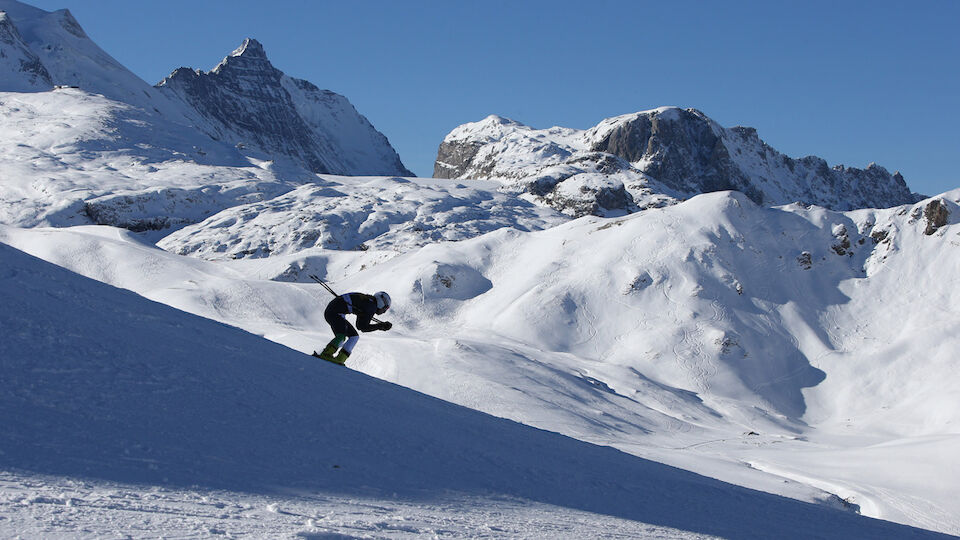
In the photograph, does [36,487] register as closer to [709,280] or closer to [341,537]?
[341,537]

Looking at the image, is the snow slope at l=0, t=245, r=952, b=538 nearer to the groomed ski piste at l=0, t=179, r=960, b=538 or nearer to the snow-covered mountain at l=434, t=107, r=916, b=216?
the groomed ski piste at l=0, t=179, r=960, b=538

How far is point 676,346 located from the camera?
1634 inches

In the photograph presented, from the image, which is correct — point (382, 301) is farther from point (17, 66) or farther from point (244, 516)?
point (17, 66)

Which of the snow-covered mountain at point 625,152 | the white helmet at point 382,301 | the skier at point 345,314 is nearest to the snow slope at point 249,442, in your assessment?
the skier at point 345,314

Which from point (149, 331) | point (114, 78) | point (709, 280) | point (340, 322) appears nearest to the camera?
point (149, 331)

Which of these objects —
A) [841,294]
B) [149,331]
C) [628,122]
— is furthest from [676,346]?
[628,122]

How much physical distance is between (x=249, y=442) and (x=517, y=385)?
22.6 meters

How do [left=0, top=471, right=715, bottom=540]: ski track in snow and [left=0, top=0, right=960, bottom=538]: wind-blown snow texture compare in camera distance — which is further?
[left=0, top=0, right=960, bottom=538]: wind-blown snow texture

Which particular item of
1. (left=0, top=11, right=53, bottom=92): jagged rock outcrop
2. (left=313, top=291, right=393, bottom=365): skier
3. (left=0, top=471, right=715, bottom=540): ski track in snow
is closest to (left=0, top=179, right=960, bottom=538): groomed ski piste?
(left=0, top=471, right=715, bottom=540): ski track in snow

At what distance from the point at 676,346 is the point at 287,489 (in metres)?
36.4

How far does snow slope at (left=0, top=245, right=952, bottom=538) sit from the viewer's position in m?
6.75

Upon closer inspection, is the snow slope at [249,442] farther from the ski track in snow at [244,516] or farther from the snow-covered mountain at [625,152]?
the snow-covered mountain at [625,152]

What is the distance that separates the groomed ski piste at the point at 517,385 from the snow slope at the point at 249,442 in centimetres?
4

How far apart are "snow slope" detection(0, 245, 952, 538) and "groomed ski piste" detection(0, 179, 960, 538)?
40 millimetres
